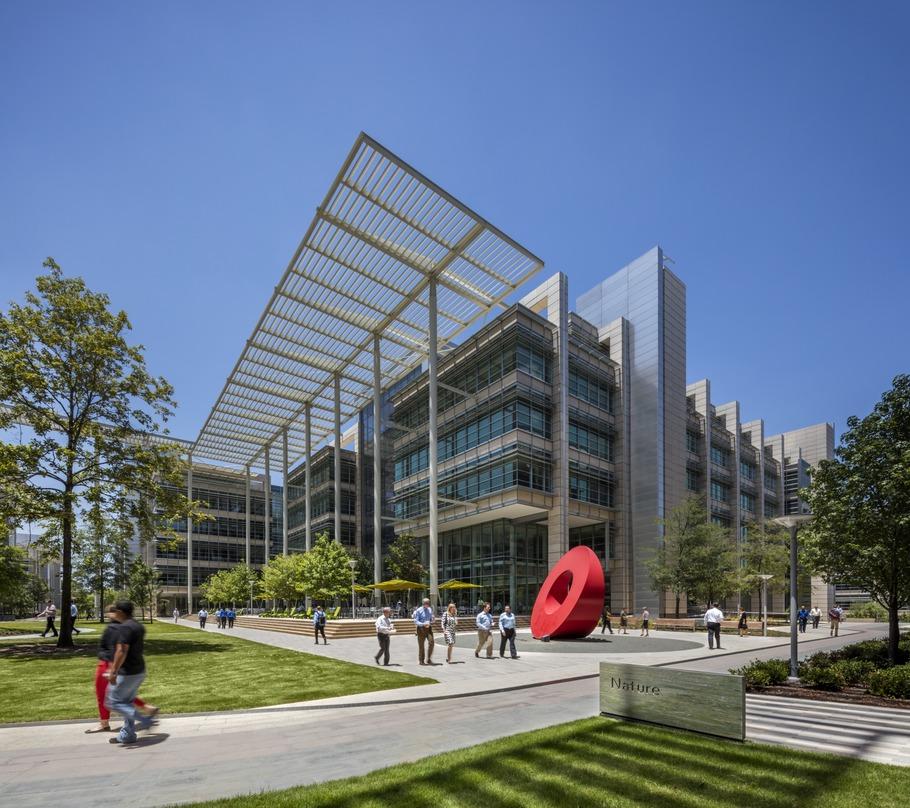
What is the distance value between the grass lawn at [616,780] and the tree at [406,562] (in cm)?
4700

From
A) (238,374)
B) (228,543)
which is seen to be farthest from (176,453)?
(228,543)

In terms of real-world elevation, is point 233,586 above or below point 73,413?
below

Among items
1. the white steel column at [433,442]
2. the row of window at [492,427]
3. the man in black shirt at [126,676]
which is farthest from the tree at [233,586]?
the man in black shirt at [126,676]

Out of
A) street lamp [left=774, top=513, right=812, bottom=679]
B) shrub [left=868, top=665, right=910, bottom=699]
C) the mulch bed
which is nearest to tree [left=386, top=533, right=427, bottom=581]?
street lamp [left=774, top=513, right=812, bottom=679]

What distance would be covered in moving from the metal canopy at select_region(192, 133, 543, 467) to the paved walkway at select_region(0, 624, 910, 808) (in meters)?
28.0

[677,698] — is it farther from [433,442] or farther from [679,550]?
[679,550]

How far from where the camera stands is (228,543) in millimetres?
90438

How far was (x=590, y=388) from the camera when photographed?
51750mm

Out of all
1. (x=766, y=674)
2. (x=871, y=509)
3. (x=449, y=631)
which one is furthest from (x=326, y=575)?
(x=871, y=509)

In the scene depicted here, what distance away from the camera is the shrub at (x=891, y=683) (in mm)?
12086

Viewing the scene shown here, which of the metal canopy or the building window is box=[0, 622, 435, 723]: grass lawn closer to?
the metal canopy

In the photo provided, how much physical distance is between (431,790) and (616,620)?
43.0m

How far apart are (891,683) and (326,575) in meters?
34.3

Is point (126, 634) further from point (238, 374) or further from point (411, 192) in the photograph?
point (238, 374)
